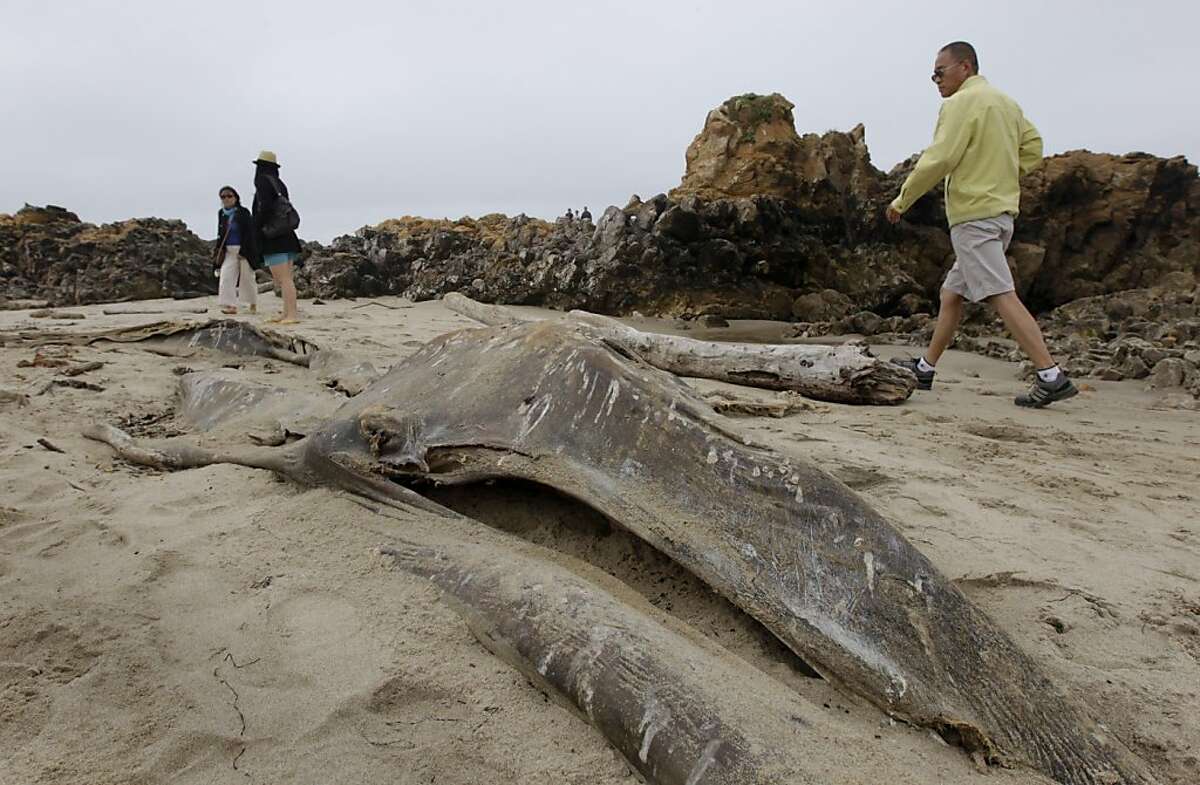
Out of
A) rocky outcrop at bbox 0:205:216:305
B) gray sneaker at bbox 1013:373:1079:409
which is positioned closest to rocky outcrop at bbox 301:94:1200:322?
rocky outcrop at bbox 0:205:216:305

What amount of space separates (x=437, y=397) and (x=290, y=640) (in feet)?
3.10

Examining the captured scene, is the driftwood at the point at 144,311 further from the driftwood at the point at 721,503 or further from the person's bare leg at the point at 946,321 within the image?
the person's bare leg at the point at 946,321

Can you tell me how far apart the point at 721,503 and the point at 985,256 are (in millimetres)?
3612

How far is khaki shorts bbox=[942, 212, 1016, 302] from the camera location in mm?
4566

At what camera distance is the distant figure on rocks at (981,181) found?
447 cm

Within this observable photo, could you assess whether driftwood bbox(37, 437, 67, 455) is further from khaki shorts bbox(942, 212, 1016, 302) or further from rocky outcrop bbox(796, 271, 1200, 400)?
rocky outcrop bbox(796, 271, 1200, 400)

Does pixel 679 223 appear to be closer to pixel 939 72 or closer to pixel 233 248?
pixel 939 72

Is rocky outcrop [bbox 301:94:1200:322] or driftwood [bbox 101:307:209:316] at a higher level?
rocky outcrop [bbox 301:94:1200:322]

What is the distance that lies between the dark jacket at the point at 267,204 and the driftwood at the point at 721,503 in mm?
5426

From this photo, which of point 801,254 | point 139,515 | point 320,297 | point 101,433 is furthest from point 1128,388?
point 320,297

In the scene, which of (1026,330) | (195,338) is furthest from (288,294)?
(1026,330)

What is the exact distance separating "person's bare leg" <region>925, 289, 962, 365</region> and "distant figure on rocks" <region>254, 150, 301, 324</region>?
5.85 meters

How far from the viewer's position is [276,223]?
7.45 meters

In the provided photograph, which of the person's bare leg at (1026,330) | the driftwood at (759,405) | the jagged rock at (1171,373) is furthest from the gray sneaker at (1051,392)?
the driftwood at (759,405)
